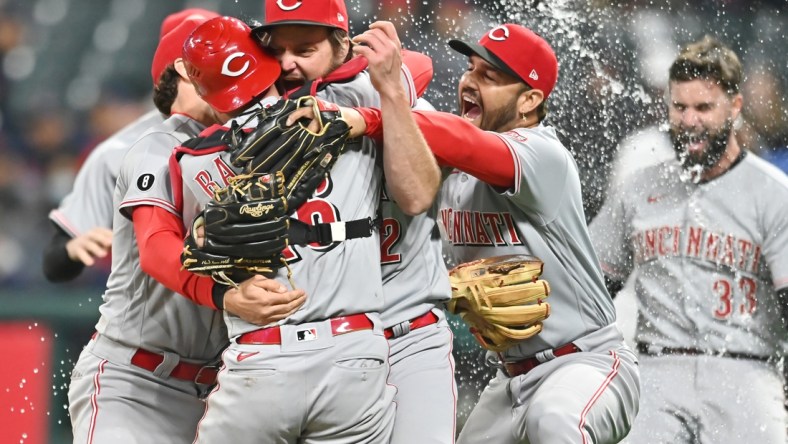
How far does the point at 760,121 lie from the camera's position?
23.6ft

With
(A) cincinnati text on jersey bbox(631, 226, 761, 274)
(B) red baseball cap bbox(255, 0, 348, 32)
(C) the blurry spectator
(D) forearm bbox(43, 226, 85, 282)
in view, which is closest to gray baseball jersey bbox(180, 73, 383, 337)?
(B) red baseball cap bbox(255, 0, 348, 32)

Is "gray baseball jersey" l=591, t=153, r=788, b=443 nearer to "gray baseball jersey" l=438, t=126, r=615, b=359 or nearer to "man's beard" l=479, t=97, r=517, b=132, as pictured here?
"gray baseball jersey" l=438, t=126, r=615, b=359

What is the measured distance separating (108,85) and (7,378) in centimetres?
279

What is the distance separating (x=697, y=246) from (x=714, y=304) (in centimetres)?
28

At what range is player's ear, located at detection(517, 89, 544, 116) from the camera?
388cm

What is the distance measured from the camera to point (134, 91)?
26.9 feet

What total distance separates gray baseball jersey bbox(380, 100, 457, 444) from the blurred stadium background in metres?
2.50

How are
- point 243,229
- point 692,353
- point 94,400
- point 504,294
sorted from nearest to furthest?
point 243,229 < point 94,400 < point 504,294 < point 692,353

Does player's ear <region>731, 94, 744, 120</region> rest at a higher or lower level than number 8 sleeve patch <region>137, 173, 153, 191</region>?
lower

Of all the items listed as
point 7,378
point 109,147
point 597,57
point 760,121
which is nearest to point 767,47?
point 760,121

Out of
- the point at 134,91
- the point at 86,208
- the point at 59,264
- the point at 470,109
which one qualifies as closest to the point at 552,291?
the point at 470,109

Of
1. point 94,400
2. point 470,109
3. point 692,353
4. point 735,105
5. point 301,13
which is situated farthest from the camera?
point 735,105

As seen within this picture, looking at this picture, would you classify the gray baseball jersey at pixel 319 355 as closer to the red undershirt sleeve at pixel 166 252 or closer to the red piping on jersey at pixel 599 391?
the red undershirt sleeve at pixel 166 252

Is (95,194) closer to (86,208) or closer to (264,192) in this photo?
(86,208)
